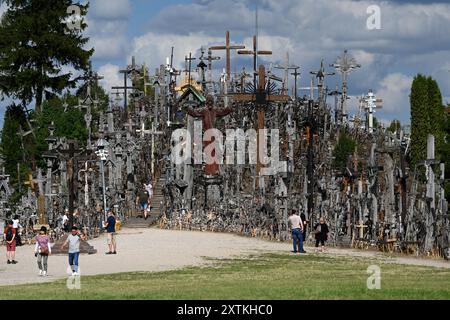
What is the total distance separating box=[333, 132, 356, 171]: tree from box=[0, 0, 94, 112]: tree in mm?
18573

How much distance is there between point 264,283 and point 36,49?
5336cm

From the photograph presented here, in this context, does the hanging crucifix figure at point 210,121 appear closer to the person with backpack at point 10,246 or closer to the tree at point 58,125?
the tree at point 58,125

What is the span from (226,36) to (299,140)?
12.5 meters

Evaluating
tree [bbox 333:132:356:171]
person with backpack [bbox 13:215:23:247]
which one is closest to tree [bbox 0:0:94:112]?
tree [bbox 333:132:356:171]

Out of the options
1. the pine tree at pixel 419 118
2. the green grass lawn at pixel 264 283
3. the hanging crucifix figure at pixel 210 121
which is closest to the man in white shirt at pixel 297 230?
the green grass lawn at pixel 264 283

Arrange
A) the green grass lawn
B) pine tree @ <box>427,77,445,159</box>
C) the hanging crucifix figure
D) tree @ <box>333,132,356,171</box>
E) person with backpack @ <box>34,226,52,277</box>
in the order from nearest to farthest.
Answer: the green grass lawn
person with backpack @ <box>34,226,52,277</box>
the hanging crucifix figure
pine tree @ <box>427,77,445,159</box>
tree @ <box>333,132,356,171</box>

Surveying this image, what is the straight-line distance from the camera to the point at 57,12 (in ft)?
251

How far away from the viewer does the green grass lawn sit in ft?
72.0

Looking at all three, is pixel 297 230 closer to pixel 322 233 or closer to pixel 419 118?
pixel 322 233

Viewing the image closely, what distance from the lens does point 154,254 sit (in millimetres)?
35844

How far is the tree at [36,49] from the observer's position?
75.4 meters

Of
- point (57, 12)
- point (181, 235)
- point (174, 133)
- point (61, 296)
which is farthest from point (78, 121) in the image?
point (61, 296)

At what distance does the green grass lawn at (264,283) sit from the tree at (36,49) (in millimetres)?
45220

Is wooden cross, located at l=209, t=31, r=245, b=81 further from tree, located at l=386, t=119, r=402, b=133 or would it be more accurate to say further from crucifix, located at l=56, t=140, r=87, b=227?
crucifix, located at l=56, t=140, r=87, b=227
